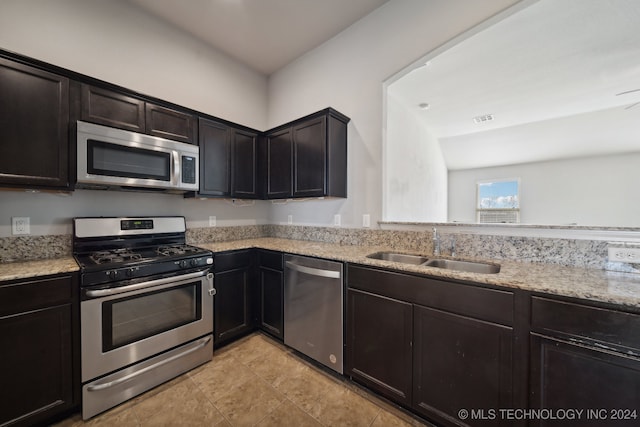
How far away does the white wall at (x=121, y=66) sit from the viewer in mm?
1714

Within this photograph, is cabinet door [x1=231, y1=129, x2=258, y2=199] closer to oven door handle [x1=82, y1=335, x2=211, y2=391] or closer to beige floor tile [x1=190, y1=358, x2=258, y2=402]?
oven door handle [x1=82, y1=335, x2=211, y2=391]

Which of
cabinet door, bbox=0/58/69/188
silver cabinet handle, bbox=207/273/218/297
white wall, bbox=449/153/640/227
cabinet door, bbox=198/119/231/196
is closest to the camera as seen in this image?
cabinet door, bbox=0/58/69/188

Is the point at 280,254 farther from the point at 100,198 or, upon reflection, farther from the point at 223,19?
the point at 223,19

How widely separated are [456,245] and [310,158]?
1529mm

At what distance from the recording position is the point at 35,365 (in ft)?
4.32

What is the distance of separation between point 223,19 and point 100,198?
6.88ft

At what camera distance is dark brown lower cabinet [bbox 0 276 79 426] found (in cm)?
124

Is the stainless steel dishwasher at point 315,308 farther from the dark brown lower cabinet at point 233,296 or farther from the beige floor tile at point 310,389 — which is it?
the dark brown lower cabinet at point 233,296

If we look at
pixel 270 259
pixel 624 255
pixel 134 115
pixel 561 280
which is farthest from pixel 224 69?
pixel 624 255

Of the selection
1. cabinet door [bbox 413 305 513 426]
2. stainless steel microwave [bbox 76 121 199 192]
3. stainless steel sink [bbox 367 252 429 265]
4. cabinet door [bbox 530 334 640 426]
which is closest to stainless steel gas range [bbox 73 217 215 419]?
stainless steel microwave [bbox 76 121 199 192]

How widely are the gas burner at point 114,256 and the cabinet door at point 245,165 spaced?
1.06 m

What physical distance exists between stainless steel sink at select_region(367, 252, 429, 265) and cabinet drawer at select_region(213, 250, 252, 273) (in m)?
1.23

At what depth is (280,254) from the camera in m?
2.20

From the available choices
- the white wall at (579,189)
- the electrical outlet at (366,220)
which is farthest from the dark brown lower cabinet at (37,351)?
the white wall at (579,189)
